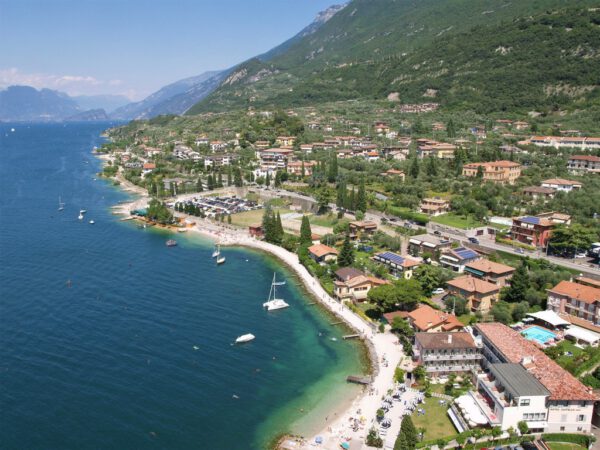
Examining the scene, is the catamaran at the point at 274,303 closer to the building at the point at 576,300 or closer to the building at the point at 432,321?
the building at the point at 432,321

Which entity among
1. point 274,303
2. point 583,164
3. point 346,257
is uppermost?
point 583,164

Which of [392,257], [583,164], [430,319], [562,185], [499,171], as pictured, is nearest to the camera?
[430,319]

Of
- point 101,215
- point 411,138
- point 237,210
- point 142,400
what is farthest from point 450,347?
point 411,138

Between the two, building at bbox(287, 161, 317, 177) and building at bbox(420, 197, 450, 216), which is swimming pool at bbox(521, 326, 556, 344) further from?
building at bbox(287, 161, 317, 177)

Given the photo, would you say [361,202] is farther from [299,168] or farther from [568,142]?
[568,142]

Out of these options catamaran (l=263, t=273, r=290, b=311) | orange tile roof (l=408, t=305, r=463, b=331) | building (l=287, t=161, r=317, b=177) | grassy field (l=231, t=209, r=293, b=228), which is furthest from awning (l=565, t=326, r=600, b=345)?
building (l=287, t=161, r=317, b=177)

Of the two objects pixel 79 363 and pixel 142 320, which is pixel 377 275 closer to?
pixel 142 320

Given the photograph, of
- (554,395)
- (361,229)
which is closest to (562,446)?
(554,395)
